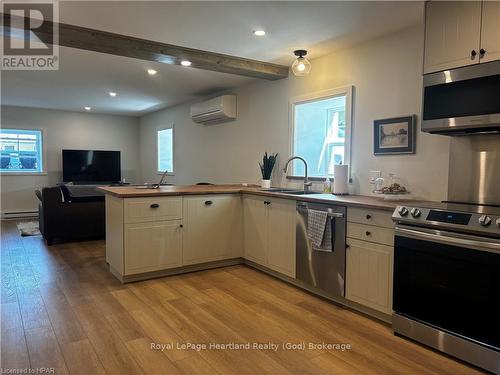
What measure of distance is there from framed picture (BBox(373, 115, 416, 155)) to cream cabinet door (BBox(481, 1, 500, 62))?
32.5 inches

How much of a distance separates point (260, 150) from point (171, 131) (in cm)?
322

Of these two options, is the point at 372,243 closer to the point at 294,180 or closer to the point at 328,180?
the point at 328,180

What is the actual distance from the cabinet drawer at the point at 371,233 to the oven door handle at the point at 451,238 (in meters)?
0.13

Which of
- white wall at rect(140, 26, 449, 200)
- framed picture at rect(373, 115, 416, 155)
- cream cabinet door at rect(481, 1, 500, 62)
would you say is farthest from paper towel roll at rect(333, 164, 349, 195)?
cream cabinet door at rect(481, 1, 500, 62)

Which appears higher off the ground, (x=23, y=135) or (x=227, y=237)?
(x=23, y=135)

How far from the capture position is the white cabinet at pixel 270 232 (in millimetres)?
3490

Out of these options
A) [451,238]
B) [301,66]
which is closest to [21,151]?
[301,66]

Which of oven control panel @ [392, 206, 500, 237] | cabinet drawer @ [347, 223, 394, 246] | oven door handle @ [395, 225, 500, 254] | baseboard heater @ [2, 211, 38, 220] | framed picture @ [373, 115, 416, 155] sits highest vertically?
framed picture @ [373, 115, 416, 155]

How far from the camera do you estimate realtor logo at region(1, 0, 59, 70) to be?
2.76 metres

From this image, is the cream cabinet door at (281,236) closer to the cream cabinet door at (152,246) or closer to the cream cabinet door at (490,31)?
the cream cabinet door at (152,246)

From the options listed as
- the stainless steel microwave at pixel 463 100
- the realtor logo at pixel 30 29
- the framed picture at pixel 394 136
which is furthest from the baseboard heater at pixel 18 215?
the stainless steel microwave at pixel 463 100

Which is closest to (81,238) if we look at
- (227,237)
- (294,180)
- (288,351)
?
(227,237)

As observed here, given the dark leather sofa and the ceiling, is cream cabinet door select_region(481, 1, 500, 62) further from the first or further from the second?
the dark leather sofa

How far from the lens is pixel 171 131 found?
297 inches
